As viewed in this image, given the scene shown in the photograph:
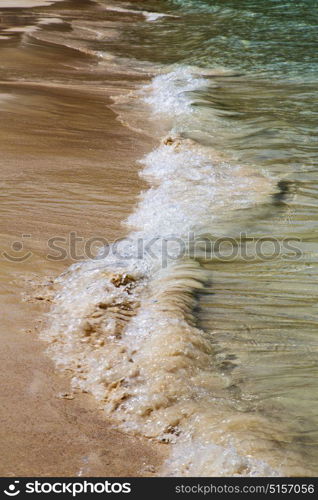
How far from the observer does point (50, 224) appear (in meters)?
4.10

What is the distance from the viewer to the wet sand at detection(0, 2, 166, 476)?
2328 mm

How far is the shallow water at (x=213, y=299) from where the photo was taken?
245 centimetres

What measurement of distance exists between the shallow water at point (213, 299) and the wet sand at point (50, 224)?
11cm

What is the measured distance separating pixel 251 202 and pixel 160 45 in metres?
7.45

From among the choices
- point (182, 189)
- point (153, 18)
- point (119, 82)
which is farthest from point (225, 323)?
point (153, 18)

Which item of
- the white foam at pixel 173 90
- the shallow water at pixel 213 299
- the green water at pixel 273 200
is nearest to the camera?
the shallow water at pixel 213 299

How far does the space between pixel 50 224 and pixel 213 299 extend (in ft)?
4.13

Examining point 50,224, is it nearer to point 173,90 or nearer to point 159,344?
point 159,344

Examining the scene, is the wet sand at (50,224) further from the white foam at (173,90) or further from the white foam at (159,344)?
the white foam at (173,90)

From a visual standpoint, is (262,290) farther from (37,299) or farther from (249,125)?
(249,125)

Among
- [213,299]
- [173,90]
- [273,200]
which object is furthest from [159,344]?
[173,90]

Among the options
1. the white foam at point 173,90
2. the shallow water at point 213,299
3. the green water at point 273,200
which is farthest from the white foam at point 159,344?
the white foam at point 173,90

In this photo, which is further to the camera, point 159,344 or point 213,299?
point 213,299

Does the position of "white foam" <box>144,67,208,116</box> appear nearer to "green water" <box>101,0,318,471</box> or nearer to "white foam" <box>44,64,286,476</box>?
Answer: "green water" <box>101,0,318,471</box>
